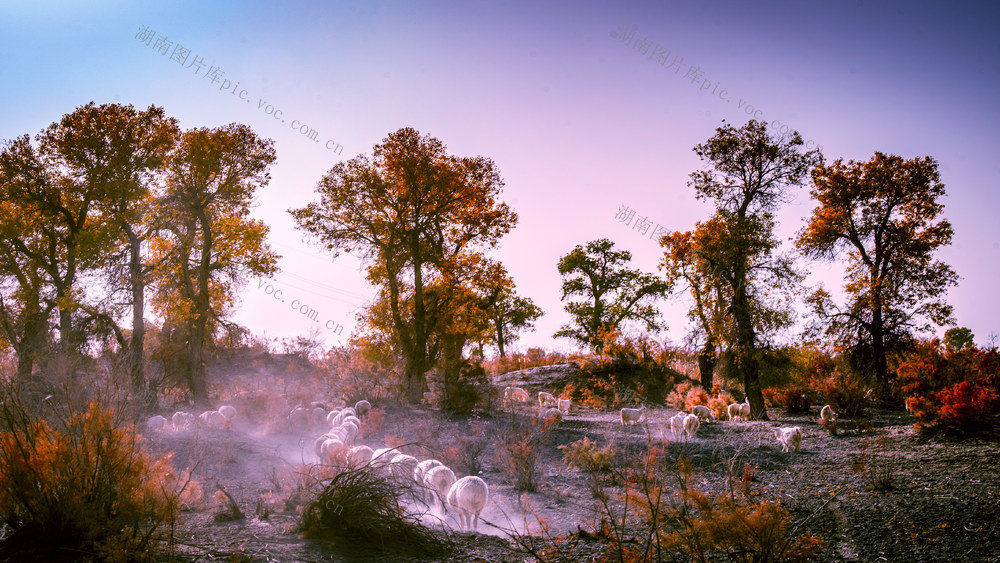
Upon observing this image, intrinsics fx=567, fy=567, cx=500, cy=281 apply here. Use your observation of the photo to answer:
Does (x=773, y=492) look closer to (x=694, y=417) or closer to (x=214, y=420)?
(x=694, y=417)

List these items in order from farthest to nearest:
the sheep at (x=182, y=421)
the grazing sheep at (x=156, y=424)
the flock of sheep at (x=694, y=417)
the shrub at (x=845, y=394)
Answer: the shrub at (x=845, y=394)
the sheep at (x=182, y=421)
the grazing sheep at (x=156, y=424)
the flock of sheep at (x=694, y=417)

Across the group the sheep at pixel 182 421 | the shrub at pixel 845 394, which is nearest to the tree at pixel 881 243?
the shrub at pixel 845 394

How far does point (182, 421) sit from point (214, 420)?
0.64 meters

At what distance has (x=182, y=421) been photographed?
1255cm

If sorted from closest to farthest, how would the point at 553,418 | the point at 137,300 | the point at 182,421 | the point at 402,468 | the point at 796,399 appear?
1. the point at 402,468
2. the point at 182,421
3. the point at 553,418
4. the point at 796,399
5. the point at 137,300

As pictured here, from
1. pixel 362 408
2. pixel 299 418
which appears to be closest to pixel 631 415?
pixel 362 408

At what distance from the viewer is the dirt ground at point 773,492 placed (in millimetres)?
4754

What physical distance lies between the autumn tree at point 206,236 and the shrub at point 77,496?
13921 mm

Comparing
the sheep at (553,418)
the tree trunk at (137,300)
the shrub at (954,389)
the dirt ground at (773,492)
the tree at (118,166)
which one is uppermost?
the tree at (118,166)

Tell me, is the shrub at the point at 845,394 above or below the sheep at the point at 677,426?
above

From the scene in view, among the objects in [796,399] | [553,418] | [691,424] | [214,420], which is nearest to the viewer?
[691,424]

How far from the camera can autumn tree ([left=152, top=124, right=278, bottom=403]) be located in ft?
58.4

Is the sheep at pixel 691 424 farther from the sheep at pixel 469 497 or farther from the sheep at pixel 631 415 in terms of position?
the sheep at pixel 469 497

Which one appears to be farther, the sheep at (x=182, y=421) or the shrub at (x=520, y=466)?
the sheep at (x=182, y=421)
